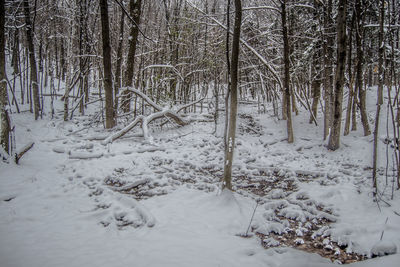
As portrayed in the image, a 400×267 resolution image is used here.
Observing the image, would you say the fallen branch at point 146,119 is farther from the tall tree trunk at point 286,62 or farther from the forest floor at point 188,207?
the tall tree trunk at point 286,62

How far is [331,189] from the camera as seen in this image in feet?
16.9

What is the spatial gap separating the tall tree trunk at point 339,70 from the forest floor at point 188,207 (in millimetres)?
495

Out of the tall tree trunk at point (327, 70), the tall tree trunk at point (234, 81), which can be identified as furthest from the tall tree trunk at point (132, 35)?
the tall tree trunk at point (327, 70)

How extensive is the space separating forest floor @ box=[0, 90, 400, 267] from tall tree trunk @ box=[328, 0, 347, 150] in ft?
1.62

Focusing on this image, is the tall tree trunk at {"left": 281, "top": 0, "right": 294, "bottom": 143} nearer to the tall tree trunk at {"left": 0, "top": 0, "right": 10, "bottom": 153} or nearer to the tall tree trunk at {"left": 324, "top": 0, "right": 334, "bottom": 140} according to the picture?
the tall tree trunk at {"left": 324, "top": 0, "right": 334, "bottom": 140}

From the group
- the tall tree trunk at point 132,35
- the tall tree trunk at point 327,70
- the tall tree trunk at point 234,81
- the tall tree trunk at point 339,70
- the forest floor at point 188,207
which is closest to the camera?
the forest floor at point 188,207

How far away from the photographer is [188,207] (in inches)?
182

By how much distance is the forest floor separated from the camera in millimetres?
3199

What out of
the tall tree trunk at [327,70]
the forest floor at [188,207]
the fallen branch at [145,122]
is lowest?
the forest floor at [188,207]

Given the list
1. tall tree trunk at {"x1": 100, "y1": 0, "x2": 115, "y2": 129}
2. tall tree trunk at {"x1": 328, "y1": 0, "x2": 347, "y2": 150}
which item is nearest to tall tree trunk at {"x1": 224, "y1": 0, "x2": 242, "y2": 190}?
tall tree trunk at {"x1": 328, "y1": 0, "x2": 347, "y2": 150}

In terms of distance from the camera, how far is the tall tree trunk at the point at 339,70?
6852mm

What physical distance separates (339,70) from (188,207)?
236 inches

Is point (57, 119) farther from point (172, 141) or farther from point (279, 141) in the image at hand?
Answer: point (279, 141)

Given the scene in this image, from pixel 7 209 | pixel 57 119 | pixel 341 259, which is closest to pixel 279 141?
pixel 341 259
